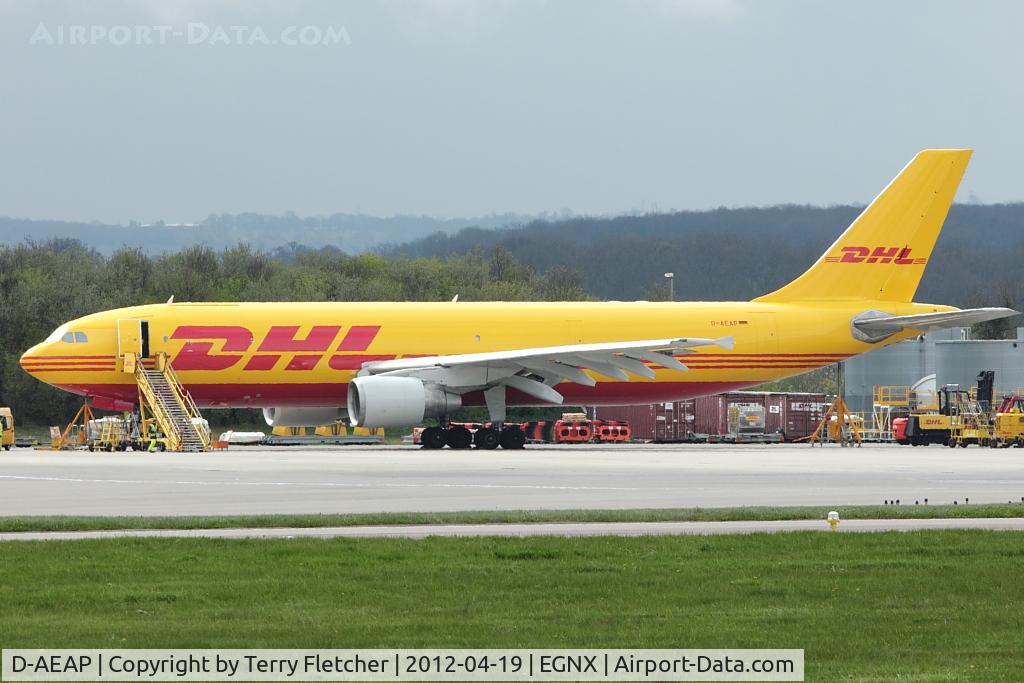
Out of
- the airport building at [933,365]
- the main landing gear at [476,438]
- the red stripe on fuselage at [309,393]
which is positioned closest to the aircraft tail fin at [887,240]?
the red stripe on fuselage at [309,393]

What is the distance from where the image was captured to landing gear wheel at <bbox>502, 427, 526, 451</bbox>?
158ft

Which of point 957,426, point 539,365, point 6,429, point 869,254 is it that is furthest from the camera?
point 957,426

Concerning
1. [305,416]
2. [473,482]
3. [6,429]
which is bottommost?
[473,482]

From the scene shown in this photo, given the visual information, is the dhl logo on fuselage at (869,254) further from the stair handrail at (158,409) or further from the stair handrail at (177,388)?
the stair handrail at (158,409)

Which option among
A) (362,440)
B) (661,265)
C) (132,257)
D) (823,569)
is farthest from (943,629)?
(661,265)

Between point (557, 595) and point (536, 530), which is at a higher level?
point (536, 530)

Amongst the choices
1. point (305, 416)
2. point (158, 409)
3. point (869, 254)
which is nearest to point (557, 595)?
point (158, 409)

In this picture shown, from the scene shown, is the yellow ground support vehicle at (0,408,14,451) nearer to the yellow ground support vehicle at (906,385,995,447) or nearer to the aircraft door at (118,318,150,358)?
the aircraft door at (118,318,150,358)

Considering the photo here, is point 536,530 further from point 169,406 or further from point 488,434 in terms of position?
point 169,406

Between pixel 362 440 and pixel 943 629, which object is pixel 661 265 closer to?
pixel 362 440

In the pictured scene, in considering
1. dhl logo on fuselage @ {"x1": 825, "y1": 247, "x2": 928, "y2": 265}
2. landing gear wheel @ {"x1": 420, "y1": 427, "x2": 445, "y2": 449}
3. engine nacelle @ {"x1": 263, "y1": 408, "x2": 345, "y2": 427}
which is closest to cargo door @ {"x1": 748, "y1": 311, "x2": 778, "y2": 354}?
dhl logo on fuselage @ {"x1": 825, "y1": 247, "x2": 928, "y2": 265}

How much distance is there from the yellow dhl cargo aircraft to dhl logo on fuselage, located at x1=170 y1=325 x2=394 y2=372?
1.7 inches

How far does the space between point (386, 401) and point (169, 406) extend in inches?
263

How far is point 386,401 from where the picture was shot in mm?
45156
